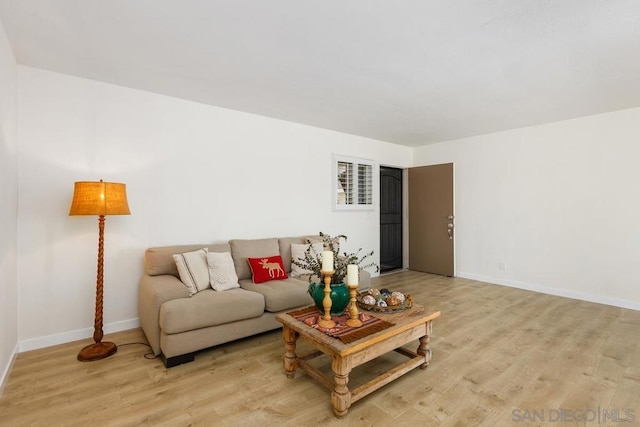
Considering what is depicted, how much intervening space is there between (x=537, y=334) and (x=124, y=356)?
3714 millimetres

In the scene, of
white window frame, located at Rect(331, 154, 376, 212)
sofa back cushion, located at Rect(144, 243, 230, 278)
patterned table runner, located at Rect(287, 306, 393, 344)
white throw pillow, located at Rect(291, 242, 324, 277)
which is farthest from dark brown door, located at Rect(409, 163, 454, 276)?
sofa back cushion, located at Rect(144, 243, 230, 278)

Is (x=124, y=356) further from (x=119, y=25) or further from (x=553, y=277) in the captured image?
(x=553, y=277)

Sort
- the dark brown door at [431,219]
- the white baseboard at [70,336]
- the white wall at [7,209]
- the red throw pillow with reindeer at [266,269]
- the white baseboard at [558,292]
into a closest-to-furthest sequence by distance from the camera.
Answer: the white wall at [7,209] < the white baseboard at [70,336] < the red throw pillow with reindeer at [266,269] < the white baseboard at [558,292] < the dark brown door at [431,219]

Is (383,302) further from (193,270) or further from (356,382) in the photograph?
(193,270)

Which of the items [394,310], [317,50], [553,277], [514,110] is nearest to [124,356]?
[394,310]

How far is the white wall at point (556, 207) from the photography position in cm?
373

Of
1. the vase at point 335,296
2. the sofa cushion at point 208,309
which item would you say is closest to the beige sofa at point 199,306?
the sofa cushion at point 208,309

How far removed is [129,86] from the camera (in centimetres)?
303

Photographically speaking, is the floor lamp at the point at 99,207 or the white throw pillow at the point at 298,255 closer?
the floor lamp at the point at 99,207

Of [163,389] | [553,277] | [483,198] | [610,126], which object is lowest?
[163,389]

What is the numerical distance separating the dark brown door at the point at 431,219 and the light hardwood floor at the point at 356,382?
2396mm

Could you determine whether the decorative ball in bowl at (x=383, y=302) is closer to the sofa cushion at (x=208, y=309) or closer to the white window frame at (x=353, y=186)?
the sofa cushion at (x=208, y=309)

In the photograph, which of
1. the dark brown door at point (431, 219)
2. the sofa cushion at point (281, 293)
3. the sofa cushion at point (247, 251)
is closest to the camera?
the sofa cushion at point (281, 293)

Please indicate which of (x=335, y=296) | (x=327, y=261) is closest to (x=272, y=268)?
(x=335, y=296)
